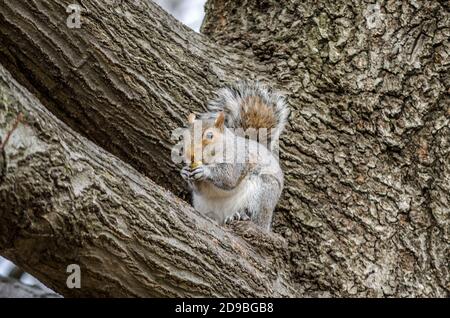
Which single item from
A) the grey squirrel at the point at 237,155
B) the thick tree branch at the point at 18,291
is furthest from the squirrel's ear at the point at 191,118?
the thick tree branch at the point at 18,291

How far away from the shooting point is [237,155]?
249cm

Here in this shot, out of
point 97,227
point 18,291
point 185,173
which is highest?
point 185,173

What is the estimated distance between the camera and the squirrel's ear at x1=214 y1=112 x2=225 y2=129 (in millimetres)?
2328

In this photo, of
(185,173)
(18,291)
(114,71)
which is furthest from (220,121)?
(18,291)

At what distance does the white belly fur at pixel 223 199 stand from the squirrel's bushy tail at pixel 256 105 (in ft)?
0.60

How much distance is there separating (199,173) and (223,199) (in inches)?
9.6

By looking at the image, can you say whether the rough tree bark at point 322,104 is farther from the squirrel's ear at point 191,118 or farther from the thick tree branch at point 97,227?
the thick tree branch at point 97,227

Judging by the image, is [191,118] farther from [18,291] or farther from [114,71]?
[18,291]

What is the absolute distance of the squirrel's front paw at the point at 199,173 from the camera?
2250 mm

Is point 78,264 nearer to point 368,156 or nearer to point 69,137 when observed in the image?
point 69,137

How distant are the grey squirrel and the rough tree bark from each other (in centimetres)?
6

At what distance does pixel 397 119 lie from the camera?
2.18 m
